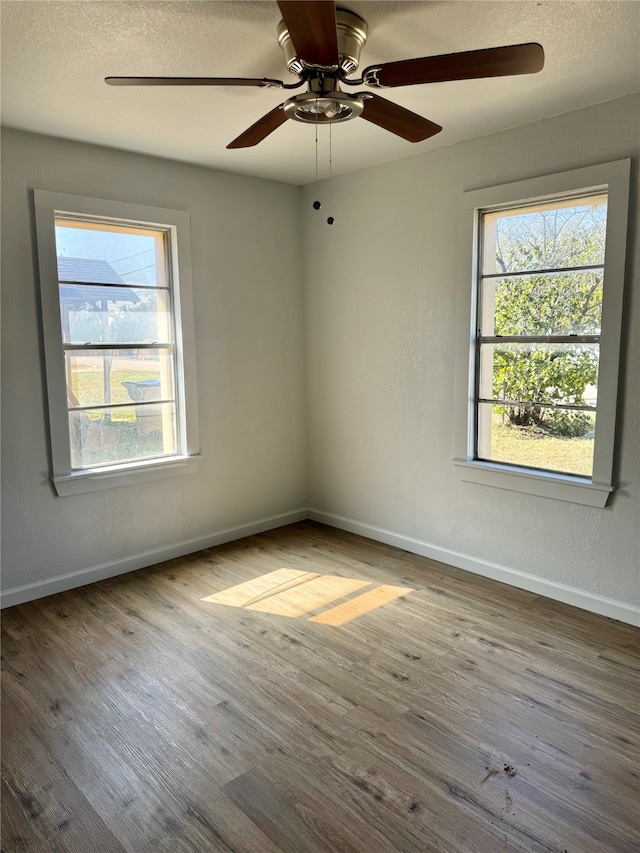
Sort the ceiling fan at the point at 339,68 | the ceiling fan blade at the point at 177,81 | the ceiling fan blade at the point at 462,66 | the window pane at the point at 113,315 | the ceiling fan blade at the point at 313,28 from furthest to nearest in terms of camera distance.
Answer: the window pane at the point at 113,315, the ceiling fan blade at the point at 177,81, the ceiling fan blade at the point at 462,66, the ceiling fan at the point at 339,68, the ceiling fan blade at the point at 313,28

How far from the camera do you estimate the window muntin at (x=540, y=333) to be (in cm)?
312

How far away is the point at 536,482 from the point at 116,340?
2715 millimetres

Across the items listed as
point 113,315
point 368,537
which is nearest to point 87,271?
point 113,315

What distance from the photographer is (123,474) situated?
12.2 feet

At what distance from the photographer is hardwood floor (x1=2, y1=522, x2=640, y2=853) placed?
183 cm

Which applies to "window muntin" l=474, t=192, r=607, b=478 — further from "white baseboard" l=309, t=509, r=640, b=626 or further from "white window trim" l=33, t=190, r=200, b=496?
"white window trim" l=33, t=190, r=200, b=496

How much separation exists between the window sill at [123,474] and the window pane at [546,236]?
93.4 inches

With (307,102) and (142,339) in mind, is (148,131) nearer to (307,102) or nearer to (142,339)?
(142,339)

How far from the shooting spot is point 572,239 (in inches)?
124

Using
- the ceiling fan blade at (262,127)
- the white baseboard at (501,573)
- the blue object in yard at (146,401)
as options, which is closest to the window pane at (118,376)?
the blue object in yard at (146,401)

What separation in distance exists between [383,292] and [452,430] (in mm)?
1089

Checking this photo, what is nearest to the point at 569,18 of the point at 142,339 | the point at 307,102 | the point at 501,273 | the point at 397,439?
the point at 307,102

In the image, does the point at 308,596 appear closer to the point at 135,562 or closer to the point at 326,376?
the point at 135,562

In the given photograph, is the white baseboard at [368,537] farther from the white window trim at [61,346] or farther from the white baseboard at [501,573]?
the white window trim at [61,346]
